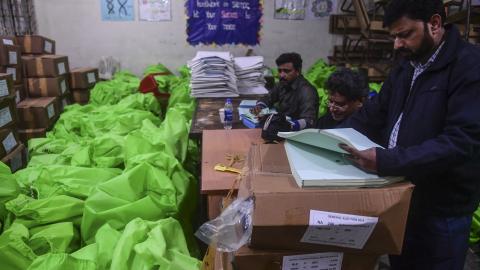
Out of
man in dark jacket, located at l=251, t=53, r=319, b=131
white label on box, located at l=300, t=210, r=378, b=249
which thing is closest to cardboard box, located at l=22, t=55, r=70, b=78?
man in dark jacket, located at l=251, t=53, r=319, b=131

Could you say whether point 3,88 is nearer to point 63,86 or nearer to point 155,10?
point 63,86

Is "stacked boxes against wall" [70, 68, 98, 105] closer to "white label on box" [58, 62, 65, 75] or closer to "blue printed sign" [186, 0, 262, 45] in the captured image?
"white label on box" [58, 62, 65, 75]

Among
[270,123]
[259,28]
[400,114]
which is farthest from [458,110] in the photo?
[259,28]

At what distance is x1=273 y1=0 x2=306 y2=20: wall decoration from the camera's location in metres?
4.79

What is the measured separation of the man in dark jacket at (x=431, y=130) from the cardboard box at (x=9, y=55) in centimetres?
271

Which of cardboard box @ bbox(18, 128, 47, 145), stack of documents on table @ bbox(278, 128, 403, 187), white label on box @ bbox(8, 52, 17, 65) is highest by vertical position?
white label on box @ bbox(8, 52, 17, 65)

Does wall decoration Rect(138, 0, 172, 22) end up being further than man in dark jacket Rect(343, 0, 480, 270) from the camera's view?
Yes

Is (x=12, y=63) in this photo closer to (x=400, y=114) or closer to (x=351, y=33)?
(x=400, y=114)

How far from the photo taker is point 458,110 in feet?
2.90

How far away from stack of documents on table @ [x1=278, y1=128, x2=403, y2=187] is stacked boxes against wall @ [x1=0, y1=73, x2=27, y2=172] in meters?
1.69

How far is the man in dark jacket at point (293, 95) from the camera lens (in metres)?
2.27

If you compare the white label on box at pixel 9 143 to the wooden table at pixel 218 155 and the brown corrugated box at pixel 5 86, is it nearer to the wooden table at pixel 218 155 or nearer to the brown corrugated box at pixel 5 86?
the brown corrugated box at pixel 5 86

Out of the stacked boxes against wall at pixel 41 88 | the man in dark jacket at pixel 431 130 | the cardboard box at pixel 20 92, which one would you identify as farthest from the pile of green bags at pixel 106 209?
the cardboard box at pixel 20 92

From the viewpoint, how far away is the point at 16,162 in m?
2.09
